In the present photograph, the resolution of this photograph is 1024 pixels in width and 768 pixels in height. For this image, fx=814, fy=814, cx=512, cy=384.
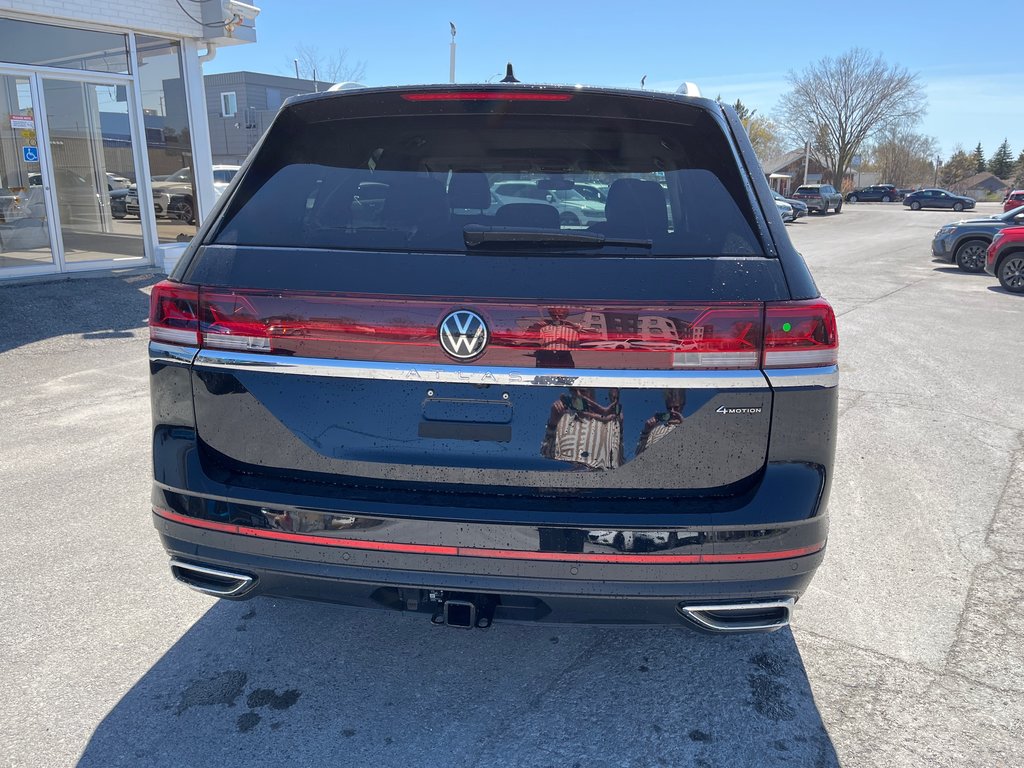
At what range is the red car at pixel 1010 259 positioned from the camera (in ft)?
48.4

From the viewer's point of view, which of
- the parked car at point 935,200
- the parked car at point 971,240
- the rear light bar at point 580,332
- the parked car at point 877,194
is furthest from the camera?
the parked car at point 877,194

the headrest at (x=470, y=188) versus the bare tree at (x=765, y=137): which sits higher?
the bare tree at (x=765, y=137)

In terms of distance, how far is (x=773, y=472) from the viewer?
2.24m

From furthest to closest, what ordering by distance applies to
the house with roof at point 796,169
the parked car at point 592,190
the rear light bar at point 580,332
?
the house with roof at point 796,169 < the parked car at point 592,190 < the rear light bar at point 580,332

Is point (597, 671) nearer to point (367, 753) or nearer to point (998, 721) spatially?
point (367, 753)

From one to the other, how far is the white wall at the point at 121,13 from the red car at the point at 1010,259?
47.4 feet

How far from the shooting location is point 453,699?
279 cm

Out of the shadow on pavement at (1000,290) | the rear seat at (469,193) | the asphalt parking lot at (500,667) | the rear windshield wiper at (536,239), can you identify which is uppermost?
the rear seat at (469,193)

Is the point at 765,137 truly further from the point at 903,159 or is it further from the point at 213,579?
the point at 213,579

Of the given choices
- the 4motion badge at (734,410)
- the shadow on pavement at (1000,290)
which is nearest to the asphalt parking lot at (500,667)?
the 4motion badge at (734,410)

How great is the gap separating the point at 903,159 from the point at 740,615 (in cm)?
12512

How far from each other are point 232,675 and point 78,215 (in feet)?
38.1

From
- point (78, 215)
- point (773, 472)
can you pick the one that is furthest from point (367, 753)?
point (78, 215)

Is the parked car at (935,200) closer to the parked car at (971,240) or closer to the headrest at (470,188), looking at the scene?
the parked car at (971,240)
